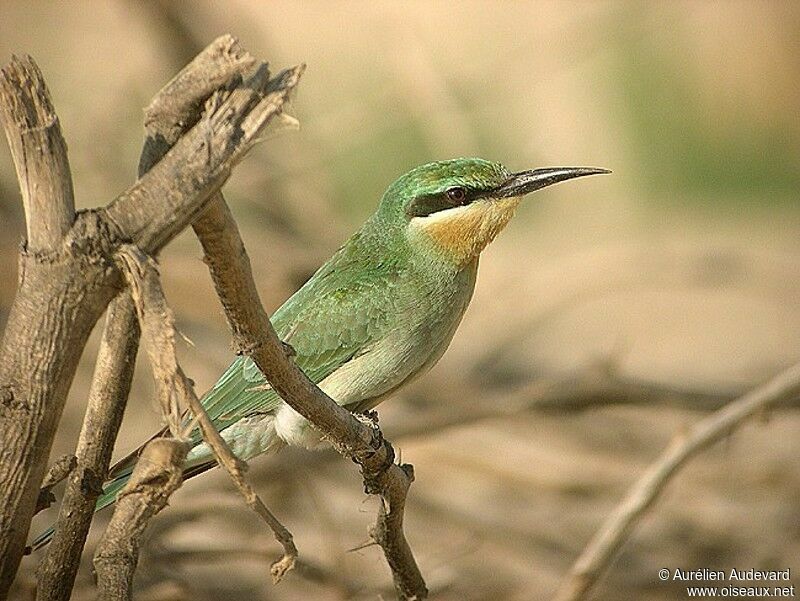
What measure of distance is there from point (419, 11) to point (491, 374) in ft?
8.68

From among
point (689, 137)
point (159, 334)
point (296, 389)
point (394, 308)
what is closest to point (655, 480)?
point (394, 308)

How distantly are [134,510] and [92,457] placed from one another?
0.13 metres

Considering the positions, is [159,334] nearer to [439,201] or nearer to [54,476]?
[54,476]

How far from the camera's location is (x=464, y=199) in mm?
2135

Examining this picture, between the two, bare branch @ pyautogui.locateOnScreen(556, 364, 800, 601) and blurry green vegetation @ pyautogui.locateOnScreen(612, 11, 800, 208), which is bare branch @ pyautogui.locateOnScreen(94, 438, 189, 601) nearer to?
bare branch @ pyautogui.locateOnScreen(556, 364, 800, 601)

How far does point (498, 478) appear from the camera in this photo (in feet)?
11.6

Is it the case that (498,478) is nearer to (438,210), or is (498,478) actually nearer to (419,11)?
(438,210)

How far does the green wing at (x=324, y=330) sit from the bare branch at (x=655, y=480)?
0.54m

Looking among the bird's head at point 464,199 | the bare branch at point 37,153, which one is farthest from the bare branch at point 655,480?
the bare branch at point 37,153

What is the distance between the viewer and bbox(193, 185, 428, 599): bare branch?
1.16 metres

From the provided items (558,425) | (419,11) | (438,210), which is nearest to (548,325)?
(558,425)

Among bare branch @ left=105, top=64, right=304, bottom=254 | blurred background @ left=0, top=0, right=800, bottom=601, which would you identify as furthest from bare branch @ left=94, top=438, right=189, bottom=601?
blurred background @ left=0, top=0, right=800, bottom=601

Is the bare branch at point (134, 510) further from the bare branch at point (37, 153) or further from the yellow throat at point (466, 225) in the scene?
the yellow throat at point (466, 225)

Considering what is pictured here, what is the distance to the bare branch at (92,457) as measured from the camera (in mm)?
1272
